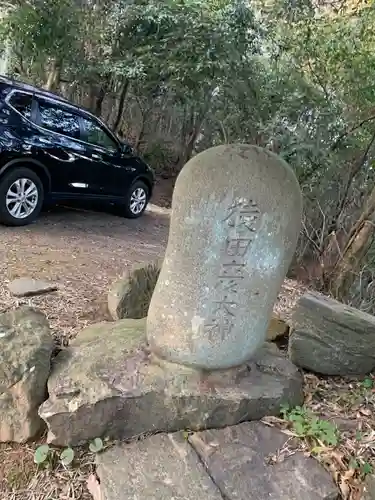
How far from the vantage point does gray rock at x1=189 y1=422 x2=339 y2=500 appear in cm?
227

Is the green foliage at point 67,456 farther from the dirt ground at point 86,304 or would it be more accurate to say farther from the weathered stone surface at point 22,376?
the weathered stone surface at point 22,376

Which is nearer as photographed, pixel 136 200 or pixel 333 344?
pixel 333 344

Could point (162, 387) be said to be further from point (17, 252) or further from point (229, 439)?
point (17, 252)

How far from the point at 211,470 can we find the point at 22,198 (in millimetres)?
4201

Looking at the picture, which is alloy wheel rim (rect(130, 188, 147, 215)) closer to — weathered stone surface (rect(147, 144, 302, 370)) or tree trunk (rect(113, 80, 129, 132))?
tree trunk (rect(113, 80, 129, 132))

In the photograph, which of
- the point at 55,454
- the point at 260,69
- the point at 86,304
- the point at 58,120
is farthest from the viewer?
the point at 260,69

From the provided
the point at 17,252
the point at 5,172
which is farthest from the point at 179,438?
the point at 5,172

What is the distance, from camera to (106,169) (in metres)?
6.82

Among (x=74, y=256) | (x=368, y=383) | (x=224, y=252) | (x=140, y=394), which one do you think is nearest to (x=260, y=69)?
(x=74, y=256)

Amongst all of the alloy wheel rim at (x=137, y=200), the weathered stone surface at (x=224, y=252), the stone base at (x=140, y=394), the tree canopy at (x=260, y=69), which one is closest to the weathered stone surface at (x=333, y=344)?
the stone base at (x=140, y=394)

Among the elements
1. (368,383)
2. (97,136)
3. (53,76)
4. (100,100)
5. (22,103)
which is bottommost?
(368,383)

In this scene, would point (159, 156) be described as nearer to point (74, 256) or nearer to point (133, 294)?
point (74, 256)

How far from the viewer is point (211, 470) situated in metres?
2.36

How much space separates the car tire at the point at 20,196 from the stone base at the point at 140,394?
10.2 ft
